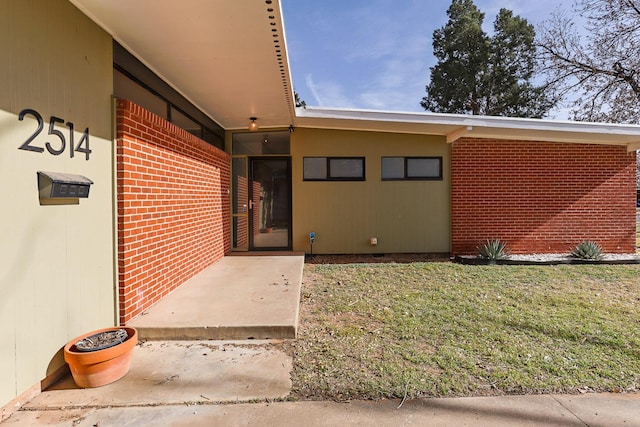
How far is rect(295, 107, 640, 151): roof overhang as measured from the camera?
20.9ft

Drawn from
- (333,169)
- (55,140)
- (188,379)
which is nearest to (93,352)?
(188,379)

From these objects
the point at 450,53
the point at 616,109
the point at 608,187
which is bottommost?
the point at 608,187

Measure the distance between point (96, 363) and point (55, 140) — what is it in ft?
5.51

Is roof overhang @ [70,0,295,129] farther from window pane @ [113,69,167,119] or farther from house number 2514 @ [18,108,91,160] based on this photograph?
house number 2514 @ [18,108,91,160]

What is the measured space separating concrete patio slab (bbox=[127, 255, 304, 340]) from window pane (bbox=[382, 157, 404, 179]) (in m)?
3.33

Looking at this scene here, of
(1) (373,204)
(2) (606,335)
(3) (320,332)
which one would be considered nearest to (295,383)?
(3) (320,332)

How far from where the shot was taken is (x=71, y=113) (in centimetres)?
264

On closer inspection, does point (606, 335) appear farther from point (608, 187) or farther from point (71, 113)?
point (608, 187)

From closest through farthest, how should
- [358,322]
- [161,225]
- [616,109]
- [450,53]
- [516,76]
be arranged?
[358,322] < [161,225] < [616,109] < [516,76] < [450,53]

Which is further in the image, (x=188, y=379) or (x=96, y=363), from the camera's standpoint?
(x=188, y=379)

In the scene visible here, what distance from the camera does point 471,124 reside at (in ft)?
21.4

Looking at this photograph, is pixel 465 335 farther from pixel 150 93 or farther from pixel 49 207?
pixel 150 93

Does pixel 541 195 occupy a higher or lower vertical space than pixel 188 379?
higher

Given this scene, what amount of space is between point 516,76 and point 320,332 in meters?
19.1
